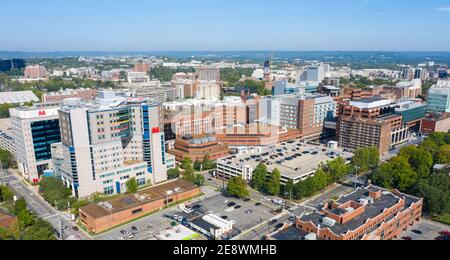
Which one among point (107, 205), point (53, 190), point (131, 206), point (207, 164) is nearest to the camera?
point (107, 205)

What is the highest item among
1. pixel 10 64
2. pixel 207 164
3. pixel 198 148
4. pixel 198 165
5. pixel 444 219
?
pixel 10 64

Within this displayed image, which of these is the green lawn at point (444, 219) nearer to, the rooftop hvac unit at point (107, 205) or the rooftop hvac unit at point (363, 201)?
the rooftop hvac unit at point (363, 201)

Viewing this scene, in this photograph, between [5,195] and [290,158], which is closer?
[5,195]

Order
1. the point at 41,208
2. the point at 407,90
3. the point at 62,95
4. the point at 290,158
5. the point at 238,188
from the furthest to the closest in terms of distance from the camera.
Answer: the point at 407,90, the point at 62,95, the point at 290,158, the point at 238,188, the point at 41,208

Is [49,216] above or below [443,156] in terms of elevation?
below

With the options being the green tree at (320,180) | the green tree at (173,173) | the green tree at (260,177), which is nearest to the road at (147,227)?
the green tree at (173,173)

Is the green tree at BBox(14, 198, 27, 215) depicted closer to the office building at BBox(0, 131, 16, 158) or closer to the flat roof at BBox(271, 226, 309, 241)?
the office building at BBox(0, 131, 16, 158)

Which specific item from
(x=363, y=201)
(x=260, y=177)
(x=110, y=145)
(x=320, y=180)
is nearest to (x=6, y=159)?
(x=110, y=145)

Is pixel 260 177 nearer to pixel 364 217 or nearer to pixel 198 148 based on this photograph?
pixel 198 148
